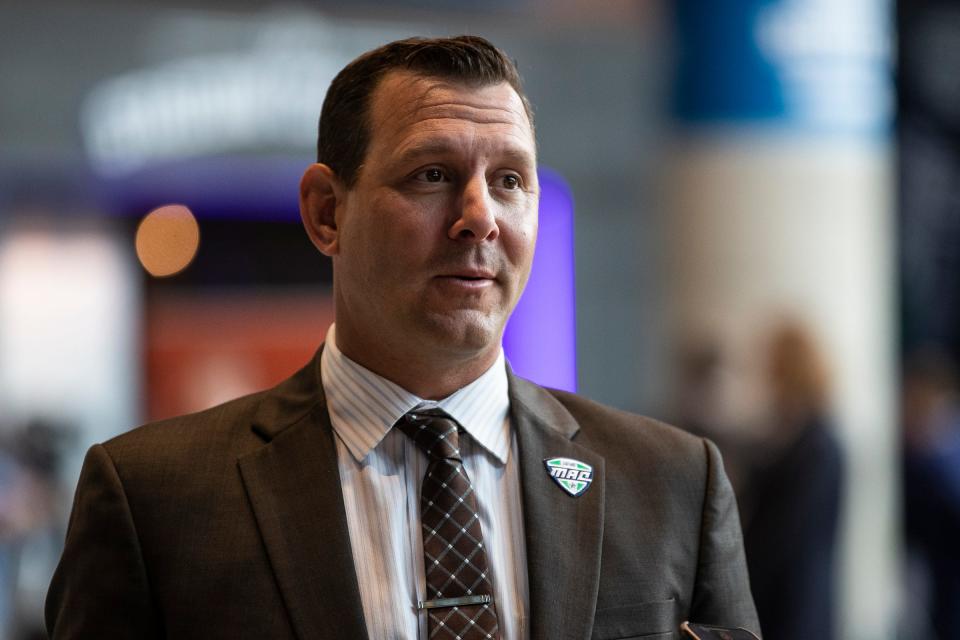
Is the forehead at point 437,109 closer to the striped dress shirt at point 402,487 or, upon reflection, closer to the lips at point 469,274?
the lips at point 469,274

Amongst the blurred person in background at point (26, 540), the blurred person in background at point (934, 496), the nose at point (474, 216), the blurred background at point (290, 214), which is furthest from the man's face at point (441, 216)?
the blurred person in background at point (26, 540)

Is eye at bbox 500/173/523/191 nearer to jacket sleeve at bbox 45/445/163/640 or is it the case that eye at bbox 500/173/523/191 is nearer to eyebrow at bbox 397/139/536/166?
eyebrow at bbox 397/139/536/166

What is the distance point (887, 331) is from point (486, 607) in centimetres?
673

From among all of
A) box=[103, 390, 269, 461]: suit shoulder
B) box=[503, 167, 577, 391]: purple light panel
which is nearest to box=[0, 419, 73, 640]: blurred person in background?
box=[503, 167, 577, 391]: purple light panel

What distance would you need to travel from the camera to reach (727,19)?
7820 millimetres

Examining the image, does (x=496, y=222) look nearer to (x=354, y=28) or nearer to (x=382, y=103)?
(x=382, y=103)

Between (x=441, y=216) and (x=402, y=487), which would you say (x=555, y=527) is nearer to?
(x=402, y=487)

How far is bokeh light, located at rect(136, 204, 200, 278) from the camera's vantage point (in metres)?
8.83

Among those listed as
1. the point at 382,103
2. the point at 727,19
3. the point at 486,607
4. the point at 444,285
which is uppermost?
the point at 727,19

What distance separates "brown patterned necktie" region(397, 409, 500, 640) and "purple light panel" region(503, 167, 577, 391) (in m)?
7.45

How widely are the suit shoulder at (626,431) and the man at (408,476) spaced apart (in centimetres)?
3

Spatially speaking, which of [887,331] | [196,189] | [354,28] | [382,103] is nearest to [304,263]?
[196,189]

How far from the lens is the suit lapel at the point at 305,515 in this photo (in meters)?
1.98

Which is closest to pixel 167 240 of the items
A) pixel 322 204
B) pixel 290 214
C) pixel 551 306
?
pixel 290 214
